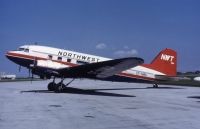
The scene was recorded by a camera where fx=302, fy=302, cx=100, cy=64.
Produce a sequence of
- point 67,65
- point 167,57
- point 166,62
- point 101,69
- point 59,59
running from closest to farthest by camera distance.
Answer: point 101,69 < point 59,59 < point 67,65 < point 166,62 < point 167,57

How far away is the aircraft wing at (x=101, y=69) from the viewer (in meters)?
20.6

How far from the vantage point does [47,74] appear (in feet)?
74.6

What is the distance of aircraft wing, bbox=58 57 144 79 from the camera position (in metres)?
20.6

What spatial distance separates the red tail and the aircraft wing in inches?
333

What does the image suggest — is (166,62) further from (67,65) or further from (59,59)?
(59,59)

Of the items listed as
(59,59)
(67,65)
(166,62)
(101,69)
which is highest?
(166,62)

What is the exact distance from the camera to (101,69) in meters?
22.6

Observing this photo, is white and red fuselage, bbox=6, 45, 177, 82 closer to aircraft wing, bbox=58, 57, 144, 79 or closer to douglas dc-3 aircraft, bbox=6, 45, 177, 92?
douglas dc-3 aircraft, bbox=6, 45, 177, 92

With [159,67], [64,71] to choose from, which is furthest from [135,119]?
[159,67]

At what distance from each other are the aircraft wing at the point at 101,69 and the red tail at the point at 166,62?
846 cm

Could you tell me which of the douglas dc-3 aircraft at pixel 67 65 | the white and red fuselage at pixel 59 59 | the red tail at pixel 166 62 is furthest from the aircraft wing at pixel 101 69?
the red tail at pixel 166 62

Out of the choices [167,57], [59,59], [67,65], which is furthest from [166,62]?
[59,59]

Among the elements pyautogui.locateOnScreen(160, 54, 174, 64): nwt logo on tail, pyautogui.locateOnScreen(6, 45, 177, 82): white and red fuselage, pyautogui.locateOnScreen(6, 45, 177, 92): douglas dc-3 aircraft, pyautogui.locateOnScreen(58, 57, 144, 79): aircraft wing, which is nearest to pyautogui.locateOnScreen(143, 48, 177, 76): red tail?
pyautogui.locateOnScreen(160, 54, 174, 64): nwt logo on tail

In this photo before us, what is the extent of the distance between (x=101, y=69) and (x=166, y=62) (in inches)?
432
